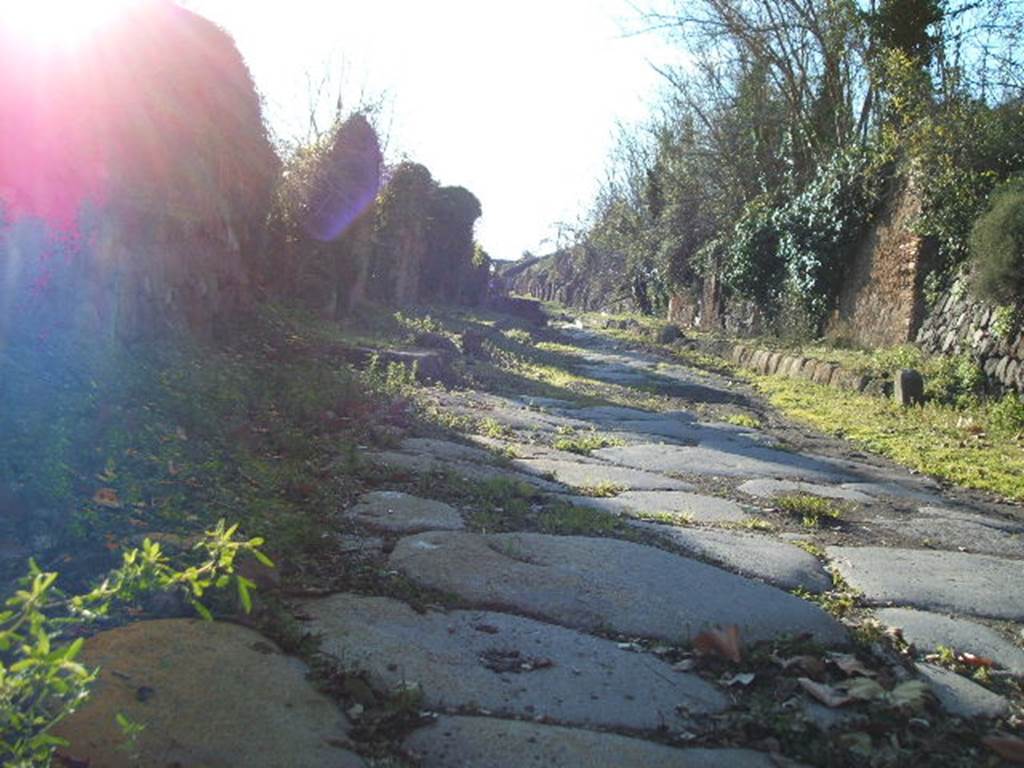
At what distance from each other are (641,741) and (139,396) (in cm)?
305

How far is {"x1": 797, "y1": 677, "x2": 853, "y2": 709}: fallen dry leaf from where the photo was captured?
2129mm

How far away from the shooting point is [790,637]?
2555mm

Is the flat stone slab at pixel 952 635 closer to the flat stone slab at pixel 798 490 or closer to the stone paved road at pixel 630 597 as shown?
the stone paved road at pixel 630 597

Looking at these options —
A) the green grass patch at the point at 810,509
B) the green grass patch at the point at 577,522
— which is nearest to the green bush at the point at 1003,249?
the green grass patch at the point at 810,509

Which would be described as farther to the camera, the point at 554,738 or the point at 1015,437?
the point at 1015,437

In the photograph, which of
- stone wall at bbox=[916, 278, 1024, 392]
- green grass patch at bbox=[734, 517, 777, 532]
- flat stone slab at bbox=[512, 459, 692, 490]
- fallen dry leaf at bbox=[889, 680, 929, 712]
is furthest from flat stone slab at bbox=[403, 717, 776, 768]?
stone wall at bbox=[916, 278, 1024, 392]

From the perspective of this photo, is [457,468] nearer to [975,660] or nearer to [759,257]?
[975,660]

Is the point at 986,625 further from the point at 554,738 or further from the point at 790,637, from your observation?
the point at 554,738

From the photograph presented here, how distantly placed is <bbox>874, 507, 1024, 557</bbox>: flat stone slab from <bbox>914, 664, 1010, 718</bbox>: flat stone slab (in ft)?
5.78

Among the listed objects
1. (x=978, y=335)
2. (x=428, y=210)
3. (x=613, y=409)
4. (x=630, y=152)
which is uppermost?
(x=630, y=152)

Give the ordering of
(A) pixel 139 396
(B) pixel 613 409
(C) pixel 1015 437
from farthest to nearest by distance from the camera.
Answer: (B) pixel 613 409 → (C) pixel 1015 437 → (A) pixel 139 396

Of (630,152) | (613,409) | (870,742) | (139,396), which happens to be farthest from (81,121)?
(630,152)

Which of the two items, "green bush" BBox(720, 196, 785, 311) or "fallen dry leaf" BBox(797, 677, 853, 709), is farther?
"green bush" BBox(720, 196, 785, 311)

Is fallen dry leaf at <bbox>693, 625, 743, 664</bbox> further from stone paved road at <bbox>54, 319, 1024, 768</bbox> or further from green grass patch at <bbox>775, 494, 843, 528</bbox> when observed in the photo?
green grass patch at <bbox>775, 494, 843, 528</bbox>
